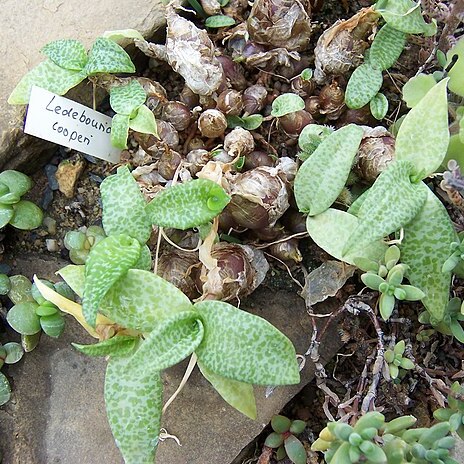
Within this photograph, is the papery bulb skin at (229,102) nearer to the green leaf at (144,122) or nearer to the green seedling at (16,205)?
the green leaf at (144,122)

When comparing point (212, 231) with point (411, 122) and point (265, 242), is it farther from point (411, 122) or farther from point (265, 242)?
point (411, 122)

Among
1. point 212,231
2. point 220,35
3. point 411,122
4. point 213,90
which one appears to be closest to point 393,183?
point 411,122

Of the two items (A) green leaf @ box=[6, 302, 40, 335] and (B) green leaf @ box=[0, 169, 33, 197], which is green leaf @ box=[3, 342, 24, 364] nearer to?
(A) green leaf @ box=[6, 302, 40, 335]

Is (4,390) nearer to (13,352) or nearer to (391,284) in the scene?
(13,352)

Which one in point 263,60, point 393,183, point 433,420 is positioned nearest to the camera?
point 393,183

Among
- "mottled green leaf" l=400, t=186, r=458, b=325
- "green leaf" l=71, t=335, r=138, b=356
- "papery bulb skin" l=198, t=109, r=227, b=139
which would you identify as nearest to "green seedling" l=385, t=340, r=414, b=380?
"mottled green leaf" l=400, t=186, r=458, b=325

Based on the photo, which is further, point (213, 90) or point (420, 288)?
point (213, 90)

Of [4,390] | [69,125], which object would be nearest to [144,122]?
[69,125]
